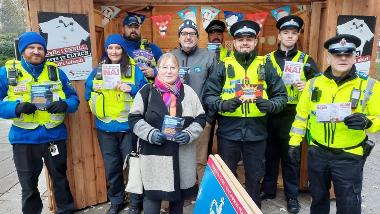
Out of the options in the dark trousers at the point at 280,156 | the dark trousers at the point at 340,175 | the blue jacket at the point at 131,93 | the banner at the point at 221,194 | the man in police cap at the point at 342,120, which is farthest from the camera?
the dark trousers at the point at 280,156

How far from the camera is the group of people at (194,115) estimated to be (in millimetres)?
2869

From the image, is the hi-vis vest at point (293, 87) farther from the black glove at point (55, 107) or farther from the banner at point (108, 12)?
the black glove at point (55, 107)

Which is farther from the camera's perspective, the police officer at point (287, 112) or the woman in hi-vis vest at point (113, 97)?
the police officer at point (287, 112)

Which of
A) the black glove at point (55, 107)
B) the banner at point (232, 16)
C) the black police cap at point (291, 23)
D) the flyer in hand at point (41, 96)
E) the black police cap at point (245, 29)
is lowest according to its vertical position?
the black glove at point (55, 107)

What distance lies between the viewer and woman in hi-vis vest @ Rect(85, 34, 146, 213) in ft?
11.2

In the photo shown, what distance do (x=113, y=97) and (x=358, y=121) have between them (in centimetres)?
242

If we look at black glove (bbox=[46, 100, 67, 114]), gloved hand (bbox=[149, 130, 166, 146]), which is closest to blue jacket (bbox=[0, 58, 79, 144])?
black glove (bbox=[46, 100, 67, 114])

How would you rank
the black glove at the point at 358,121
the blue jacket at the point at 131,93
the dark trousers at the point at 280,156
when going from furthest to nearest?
the dark trousers at the point at 280,156, the blue jacket at the point at 131,93, the black glove at the point at 358,121

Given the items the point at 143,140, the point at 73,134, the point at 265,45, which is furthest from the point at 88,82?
the point at 265,45

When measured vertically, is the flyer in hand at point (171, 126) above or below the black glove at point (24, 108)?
below

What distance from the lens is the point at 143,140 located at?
2.96 meters

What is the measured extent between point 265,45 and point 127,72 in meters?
4.54

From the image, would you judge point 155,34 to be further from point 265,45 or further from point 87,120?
point 87,120

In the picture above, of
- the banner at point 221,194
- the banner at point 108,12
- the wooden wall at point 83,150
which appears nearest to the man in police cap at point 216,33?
the banner at point 108,12
